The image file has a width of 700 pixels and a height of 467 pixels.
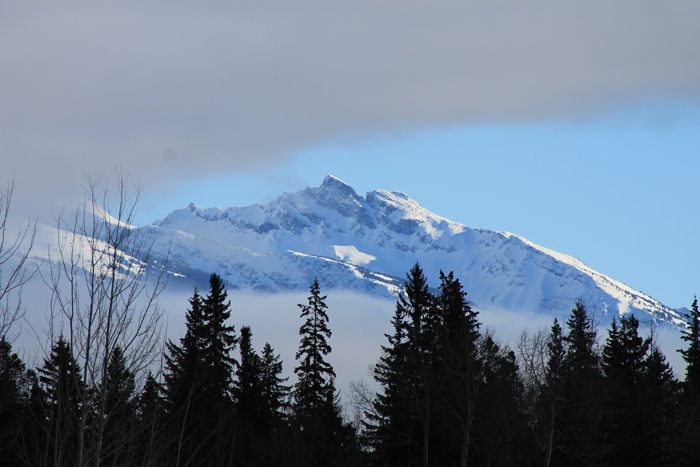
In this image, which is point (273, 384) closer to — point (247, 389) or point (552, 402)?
point (247, 389)

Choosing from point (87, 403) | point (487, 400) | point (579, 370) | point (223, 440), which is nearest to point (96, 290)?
point (87, 403)

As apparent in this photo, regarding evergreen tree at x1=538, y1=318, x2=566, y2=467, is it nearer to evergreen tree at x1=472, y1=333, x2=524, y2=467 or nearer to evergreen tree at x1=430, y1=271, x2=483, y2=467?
evergreen tree at x1=472, y1=333, x2=524, y2=467

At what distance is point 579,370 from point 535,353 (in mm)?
2462

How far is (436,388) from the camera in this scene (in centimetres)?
3456

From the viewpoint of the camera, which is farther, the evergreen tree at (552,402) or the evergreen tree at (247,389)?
the evergreen tree at (247,389)

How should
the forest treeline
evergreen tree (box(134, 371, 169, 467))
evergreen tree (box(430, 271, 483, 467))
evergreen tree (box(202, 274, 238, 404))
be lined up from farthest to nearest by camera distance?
evergreen tree (box(202, 274, 238, 404)) < evergreen tree (box(430, 271, 483, 467)) < the forest treeline < evergreen tree (box(134, 371, 169, 467))

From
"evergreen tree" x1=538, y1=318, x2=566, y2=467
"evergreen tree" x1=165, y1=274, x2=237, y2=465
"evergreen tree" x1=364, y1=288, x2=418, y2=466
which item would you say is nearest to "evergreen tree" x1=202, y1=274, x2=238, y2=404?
"evergreen tree" x1=165, y1=274, x2=237, y2=465

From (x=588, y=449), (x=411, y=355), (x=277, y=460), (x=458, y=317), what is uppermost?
(x=458, y=317)

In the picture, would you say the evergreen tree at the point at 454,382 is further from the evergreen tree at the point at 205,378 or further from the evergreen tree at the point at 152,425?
the evergreen tree at the point at 152,425

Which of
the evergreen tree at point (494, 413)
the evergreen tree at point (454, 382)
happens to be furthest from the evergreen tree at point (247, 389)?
the evergreen tree at point (494, 413)

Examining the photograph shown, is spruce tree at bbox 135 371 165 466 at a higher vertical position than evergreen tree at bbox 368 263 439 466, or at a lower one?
lower

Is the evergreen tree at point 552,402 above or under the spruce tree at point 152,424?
above

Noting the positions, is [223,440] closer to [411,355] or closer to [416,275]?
[411,355]

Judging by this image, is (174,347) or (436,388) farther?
(174,347)
